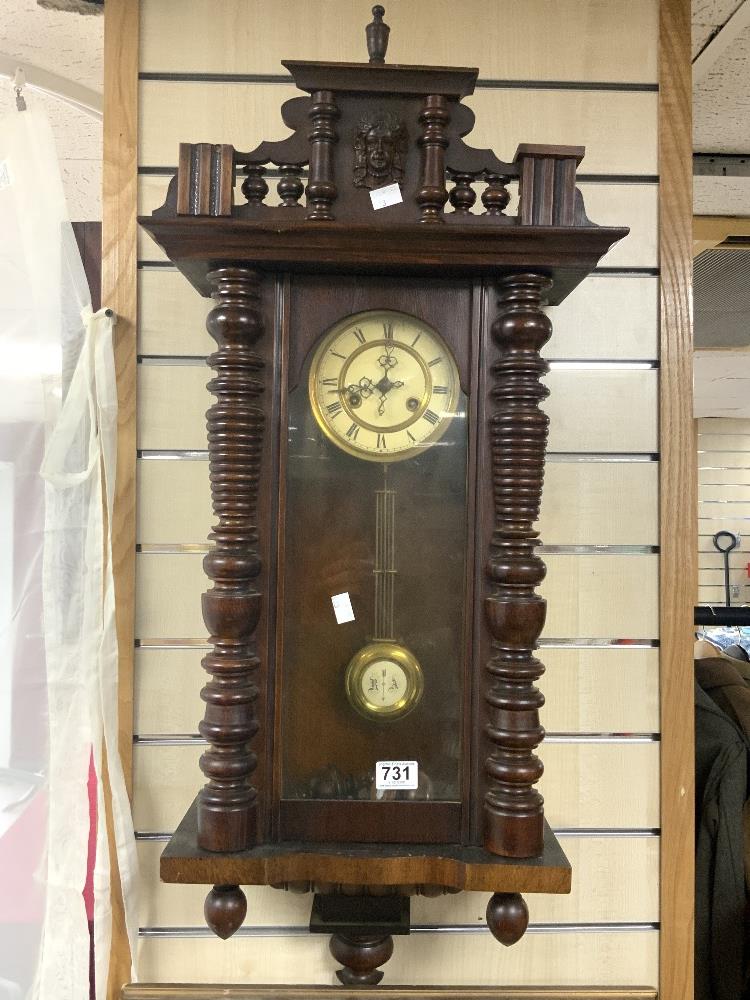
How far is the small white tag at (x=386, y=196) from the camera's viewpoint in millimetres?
1033

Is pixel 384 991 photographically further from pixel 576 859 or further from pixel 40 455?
pixel 40 455

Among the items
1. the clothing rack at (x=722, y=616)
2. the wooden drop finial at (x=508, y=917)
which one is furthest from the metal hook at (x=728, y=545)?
the wooden drop finial at (x=508, y=917)

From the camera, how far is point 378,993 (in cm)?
134

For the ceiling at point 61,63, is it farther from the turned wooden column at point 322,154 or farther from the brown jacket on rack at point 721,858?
the brown jacket on rack at point 721,858

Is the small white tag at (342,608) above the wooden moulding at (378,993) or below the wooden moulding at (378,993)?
above

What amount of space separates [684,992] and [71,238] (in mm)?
1584

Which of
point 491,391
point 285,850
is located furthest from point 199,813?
point 491,391

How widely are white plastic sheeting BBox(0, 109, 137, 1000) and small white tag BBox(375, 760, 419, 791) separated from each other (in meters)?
0.45

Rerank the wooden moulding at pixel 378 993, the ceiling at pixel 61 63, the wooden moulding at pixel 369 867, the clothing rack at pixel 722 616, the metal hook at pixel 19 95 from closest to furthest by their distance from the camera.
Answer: the wooden moulding at pixel 369 867 < the metal hook at pixel 19 95 < the wooden moulding at pixel 378 993 < the ceiling at pixel 61 63 < the clothing rack at pixel 722 616

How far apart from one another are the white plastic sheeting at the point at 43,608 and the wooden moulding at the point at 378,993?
0.16 meters

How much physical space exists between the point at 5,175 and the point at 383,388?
609 millimetres

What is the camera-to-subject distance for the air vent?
2699mm

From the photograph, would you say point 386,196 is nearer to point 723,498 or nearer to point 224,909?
point 224,909

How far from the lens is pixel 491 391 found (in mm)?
1047
